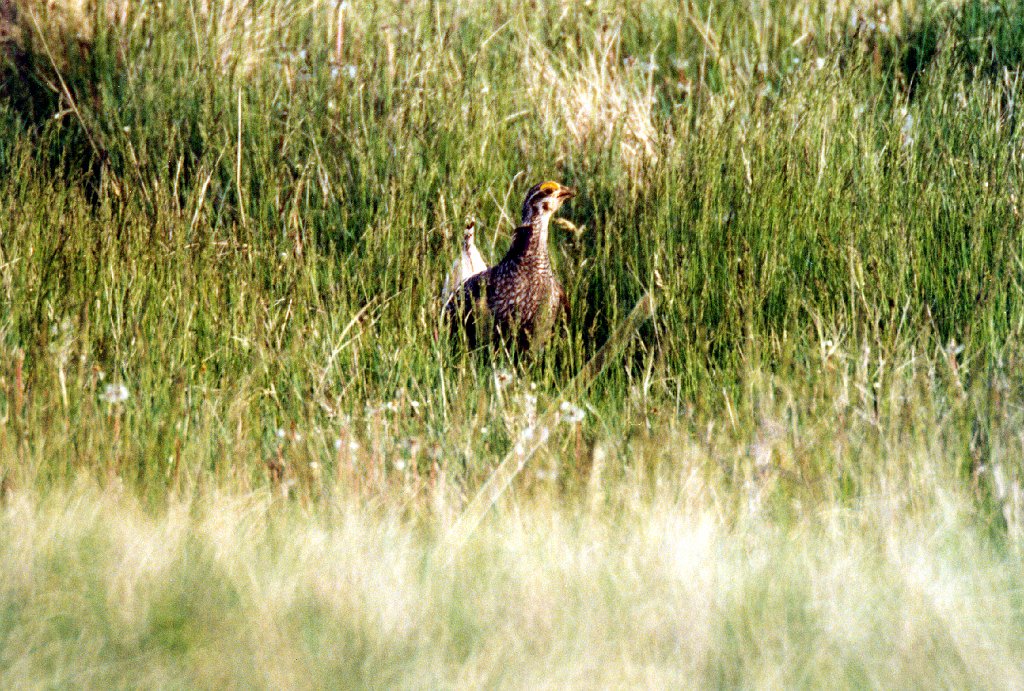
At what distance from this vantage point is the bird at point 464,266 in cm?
476

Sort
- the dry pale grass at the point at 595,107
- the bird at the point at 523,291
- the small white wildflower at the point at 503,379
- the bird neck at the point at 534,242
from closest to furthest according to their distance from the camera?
1. the small white wildflower at the point at 503,379
2. the bird at the point at 523,291
3. the bird neck at the point at 534,242
4. the dry pale grass at the point at 595,107

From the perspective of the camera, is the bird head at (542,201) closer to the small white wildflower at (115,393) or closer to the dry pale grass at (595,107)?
the dry pale grass at (595,107)

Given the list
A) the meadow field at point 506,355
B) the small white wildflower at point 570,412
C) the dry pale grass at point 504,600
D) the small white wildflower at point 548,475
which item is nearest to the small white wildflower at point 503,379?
the meadow field at point 506,355

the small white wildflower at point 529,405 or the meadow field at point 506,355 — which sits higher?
the meadow field at point 506,355

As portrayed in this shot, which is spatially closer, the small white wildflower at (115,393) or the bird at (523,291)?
the small white wildflower at (115,393)

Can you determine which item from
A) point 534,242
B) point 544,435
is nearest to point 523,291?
point 534,242

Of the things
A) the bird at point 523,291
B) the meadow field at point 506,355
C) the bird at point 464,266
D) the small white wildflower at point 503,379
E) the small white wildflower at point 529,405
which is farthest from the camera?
the bird at point 464,266

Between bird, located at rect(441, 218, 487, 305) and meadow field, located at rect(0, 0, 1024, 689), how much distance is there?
77mm

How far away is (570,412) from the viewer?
12.6 ft

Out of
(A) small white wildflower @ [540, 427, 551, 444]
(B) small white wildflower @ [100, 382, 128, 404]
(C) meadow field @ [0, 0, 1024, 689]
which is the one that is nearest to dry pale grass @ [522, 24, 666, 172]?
(C) meadow field @ [0, 0, 1024, 689]

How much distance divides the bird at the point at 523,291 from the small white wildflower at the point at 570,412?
668 mm

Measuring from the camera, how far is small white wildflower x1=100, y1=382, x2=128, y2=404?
3375 millimetres

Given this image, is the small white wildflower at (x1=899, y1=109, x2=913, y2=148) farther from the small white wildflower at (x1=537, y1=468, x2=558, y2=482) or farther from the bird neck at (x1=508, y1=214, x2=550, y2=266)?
the small white wildflower at (x1=537, y1=468, x2=558, y2=482)

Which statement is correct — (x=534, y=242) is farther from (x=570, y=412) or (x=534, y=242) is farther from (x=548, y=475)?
(x=548, y=475)
